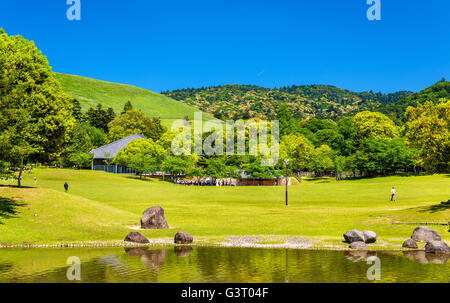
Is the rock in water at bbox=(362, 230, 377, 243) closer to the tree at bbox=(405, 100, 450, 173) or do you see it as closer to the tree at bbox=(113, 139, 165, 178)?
the tree at bbox=(405, 100, 450, 173)

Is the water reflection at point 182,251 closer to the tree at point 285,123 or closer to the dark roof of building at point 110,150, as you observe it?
the dark roof of building at point 110,150

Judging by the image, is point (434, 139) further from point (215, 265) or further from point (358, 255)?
point (215, 265)

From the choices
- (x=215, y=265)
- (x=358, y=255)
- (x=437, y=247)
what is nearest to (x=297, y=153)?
(x=437, y=247)

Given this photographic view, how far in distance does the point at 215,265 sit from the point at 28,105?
1189 inches

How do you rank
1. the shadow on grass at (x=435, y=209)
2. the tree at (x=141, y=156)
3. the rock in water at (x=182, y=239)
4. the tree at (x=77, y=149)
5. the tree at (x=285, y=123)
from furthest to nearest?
the tree at (x=285, y=123) < the tree at (x=77, y=149) < the tree at (x=141, y=156) < the shadow on grass at (x=435, y=209) < the rock in water at (x=182, y=239)

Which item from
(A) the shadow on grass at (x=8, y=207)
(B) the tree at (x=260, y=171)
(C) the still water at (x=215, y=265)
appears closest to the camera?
(C) the still water at (x=215, y=265)

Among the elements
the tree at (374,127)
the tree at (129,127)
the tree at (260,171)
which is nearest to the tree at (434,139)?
the tree at (260,171)

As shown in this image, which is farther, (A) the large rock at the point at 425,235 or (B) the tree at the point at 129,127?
(B) the tree at the point at 129,127

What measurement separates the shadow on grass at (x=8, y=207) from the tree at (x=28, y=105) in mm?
3751

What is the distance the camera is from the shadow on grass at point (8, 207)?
36753mm

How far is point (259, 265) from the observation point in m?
23.0

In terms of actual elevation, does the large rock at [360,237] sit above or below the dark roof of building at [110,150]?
below

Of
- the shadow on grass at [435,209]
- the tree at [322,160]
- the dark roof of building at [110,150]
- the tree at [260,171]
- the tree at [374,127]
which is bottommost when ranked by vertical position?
the shadow on grass at [435,209]
